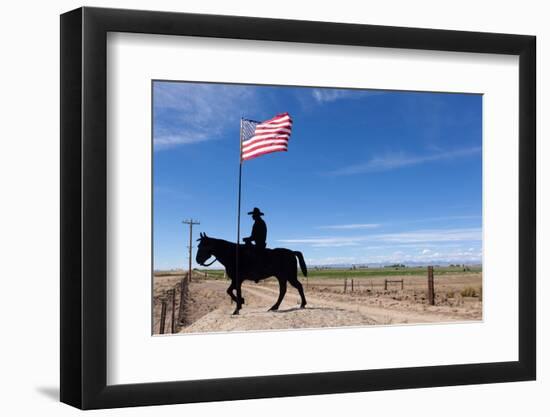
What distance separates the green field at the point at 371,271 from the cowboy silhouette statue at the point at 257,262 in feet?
0.40

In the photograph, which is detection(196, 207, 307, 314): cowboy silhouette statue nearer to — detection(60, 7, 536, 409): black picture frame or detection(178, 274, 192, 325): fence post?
detection(178, 274, 192, 325): fence post

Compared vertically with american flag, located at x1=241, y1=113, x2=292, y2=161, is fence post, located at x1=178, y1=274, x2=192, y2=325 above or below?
below

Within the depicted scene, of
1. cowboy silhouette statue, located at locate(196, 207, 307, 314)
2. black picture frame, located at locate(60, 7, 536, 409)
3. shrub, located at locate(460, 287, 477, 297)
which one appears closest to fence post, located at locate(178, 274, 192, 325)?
cowboy silhouette statue, located at locate(196, 207, 307, 314)

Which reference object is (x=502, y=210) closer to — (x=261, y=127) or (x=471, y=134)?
(x=471, y=134)

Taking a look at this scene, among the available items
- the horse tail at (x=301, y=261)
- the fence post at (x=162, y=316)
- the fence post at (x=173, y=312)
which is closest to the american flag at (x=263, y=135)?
the horse tail at (x=301, y=261)

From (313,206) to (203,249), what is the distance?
131 centimetres

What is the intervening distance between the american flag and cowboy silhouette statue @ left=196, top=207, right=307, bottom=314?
0.60m

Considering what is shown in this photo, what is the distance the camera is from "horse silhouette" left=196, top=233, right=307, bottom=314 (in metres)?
8.21

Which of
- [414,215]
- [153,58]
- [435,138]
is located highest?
[153,58]

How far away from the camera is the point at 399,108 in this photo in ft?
28.5

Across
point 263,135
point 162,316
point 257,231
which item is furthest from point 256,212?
point 162,316

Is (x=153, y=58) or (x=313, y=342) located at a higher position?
(x=153, y=58)

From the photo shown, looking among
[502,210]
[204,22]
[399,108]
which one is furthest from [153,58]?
[502,210]

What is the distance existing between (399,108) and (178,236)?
2758 mm
